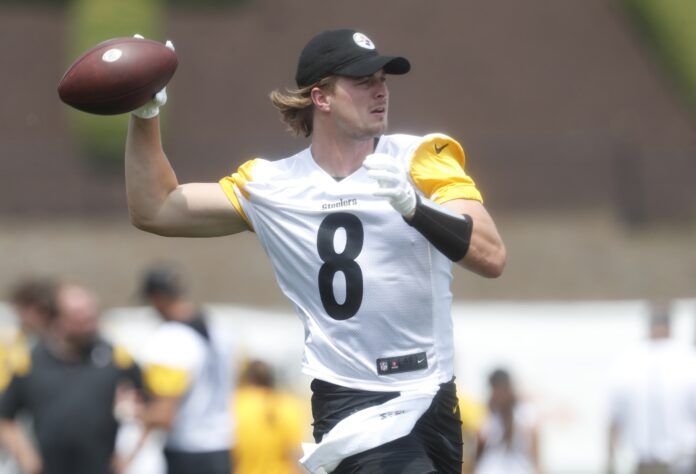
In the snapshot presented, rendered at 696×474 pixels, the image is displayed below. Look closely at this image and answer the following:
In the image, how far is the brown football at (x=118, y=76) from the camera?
14.2 ft

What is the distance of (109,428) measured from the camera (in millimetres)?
7465

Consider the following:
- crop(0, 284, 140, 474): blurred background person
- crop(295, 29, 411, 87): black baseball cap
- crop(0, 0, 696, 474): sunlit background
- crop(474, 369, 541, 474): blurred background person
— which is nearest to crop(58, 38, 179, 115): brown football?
crop(295, 29, 411, 87): black baseball cap

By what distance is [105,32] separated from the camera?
20156 millimetres

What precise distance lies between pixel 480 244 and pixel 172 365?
3.92 meters

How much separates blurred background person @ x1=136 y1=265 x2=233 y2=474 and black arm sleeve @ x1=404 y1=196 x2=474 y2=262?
3935mm

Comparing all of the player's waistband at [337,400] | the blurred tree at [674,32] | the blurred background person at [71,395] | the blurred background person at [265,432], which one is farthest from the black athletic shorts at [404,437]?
the blurred tree at [674,32]

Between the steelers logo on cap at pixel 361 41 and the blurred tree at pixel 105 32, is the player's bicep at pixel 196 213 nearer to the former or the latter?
the steelers logo on cap at pixel 361 41

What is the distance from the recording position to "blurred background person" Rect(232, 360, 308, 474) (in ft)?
28.9

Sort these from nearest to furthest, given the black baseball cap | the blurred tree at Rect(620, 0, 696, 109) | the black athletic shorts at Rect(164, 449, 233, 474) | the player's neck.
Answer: the black baseball cap < the player's neck < the black athletic shorts at Rect(164, 449, 233, 474) < the blurred tree at Rect(620, 0, 696, 109)

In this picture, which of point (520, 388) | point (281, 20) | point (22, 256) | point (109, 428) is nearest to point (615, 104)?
point (281, 20)

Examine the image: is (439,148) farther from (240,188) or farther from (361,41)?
(240,188)

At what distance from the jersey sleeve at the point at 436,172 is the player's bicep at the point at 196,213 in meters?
0.63


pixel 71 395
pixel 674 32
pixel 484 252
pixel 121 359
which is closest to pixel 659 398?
pixel 121 359

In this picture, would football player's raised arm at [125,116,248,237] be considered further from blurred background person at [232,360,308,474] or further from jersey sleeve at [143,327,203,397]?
blurred background person at [232,360,308,474]
